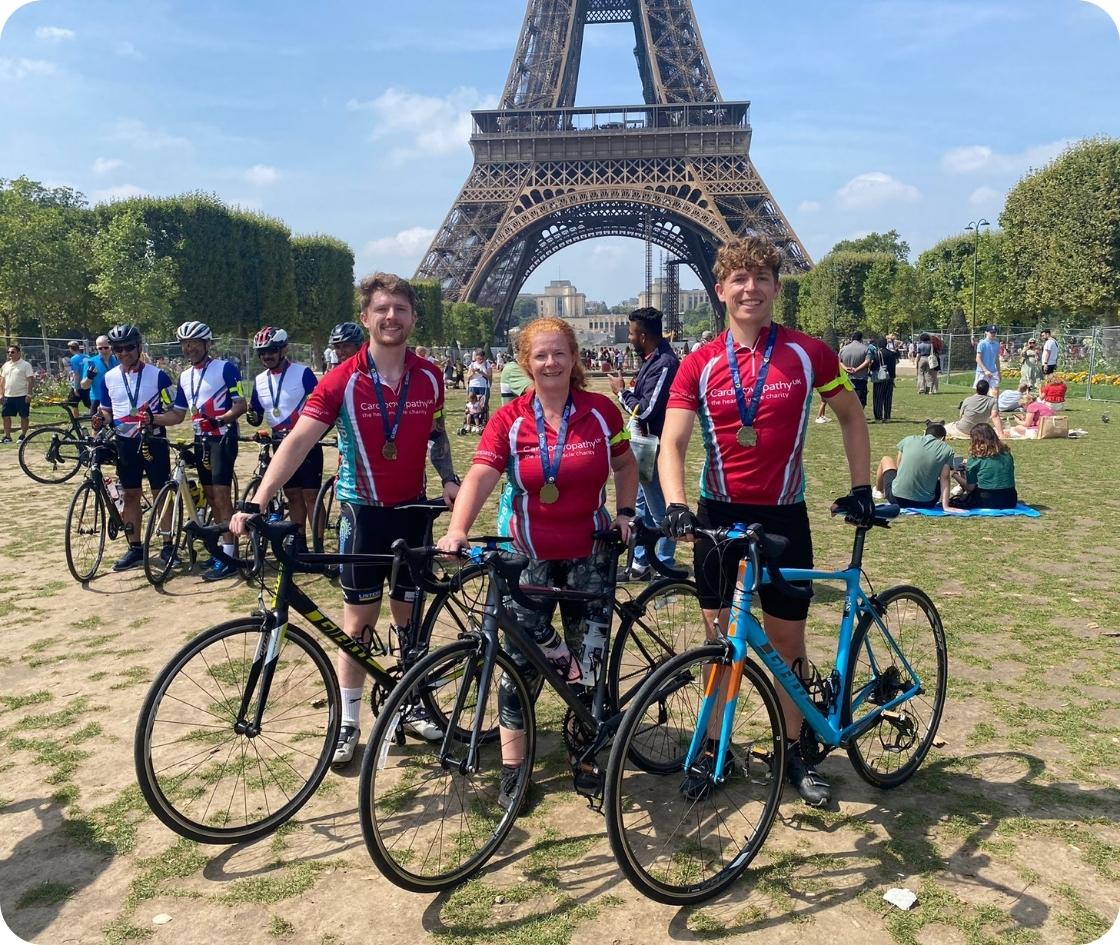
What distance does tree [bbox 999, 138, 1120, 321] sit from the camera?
112 feet

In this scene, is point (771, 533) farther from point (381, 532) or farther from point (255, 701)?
point (255, 701)

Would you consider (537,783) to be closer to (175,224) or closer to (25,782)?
(25,782)

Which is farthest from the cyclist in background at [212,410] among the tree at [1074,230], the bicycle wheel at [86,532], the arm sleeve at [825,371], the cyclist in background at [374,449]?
the tree at [1074,230]

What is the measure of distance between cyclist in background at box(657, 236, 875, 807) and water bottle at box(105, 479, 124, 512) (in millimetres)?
5915

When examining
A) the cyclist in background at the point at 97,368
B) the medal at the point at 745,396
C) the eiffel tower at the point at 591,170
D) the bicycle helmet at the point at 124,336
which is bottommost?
the medal at the point at 745,396

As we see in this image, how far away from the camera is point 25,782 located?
12.7 ft

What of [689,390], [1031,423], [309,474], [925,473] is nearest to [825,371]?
[689,390]

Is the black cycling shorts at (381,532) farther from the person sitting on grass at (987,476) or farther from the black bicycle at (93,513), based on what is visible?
the person sitting on grass at (987,476)

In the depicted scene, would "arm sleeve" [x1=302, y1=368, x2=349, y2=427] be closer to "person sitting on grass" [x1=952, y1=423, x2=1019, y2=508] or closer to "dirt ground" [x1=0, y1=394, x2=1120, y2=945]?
"dirt ground" [x1=0, y1=394, x2=1120, y2=945]

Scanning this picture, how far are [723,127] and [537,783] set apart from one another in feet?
193

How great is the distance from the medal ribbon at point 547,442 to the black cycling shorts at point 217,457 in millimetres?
4690

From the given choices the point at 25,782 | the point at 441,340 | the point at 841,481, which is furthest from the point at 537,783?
the point at 441,340

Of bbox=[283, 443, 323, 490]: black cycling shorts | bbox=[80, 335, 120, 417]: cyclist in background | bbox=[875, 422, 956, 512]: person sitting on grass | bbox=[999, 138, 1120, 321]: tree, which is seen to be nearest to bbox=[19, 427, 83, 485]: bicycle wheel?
bbox=[80, 335, 120, 417]: cyclist in background

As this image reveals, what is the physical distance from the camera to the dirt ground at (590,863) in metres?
2.87
